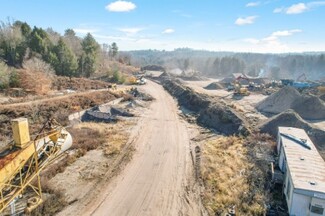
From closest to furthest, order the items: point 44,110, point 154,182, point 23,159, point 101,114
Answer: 1. point 23,159
2. point 154,182
3. point 44,110
4. point 101,114

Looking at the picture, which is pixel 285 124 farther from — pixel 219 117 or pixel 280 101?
pixel 280 101

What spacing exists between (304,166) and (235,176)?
14.2 feet

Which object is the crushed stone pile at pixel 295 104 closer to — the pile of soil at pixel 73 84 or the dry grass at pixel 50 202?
the pile of soil at pixel 73 84

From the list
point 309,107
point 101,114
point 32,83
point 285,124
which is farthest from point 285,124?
point 32,83

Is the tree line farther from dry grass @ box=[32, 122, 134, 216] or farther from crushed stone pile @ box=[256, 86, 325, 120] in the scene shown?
crushed stone pile @ box=[256, 86, 325, 120]

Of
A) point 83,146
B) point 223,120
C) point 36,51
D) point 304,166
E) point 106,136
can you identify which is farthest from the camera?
point 36,51

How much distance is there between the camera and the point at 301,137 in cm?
1956

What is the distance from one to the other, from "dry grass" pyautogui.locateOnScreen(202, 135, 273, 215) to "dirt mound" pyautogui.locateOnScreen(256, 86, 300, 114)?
16344 millimetres

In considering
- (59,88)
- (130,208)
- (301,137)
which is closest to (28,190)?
(130,208)

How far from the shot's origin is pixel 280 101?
3978 centimetres

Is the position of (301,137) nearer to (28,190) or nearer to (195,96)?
(28,190)

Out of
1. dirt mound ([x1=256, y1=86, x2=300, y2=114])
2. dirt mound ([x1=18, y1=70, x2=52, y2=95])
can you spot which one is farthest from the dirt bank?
dirt mound ([x1=18, y1=70, x2=52, y2=95])

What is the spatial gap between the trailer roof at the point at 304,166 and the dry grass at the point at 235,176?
83.9 inches

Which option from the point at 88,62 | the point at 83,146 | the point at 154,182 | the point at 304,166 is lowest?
the point at 154,182
